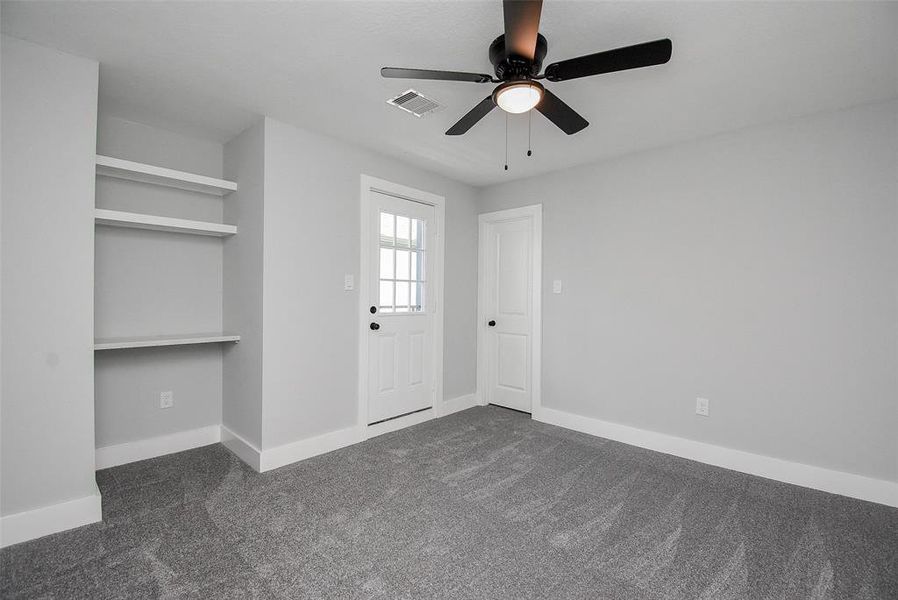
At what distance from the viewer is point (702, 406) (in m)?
3.04

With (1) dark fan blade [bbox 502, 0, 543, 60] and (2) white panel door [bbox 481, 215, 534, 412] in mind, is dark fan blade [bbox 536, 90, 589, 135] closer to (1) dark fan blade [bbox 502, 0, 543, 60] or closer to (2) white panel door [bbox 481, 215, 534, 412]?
(1) dark fan blade [bbox 502, 0, 543, 60]

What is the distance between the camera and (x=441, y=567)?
1.80 metres

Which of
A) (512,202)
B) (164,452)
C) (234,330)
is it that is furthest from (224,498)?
(512,202)

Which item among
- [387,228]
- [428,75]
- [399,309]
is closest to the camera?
[428,75]

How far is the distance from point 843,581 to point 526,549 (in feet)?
4.42

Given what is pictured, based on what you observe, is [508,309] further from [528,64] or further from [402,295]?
[528,64]

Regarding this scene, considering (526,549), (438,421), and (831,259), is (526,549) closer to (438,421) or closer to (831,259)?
(438,421)

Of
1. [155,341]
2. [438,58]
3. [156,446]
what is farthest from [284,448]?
[438,58]

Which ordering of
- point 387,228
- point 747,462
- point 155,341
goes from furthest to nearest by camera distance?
point 387,228, point 747,462, point 155,341

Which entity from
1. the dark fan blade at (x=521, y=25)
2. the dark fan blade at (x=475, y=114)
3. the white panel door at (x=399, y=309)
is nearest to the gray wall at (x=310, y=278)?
the white panel door at (x=399, y=309)

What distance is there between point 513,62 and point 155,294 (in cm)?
292

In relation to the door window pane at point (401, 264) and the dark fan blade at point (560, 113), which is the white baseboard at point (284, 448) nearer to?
the door window pane at point (401, 264)

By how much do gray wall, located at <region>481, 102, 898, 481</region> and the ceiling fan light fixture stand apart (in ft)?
6.31

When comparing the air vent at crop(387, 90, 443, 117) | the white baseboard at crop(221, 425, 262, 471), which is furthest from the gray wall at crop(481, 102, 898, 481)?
the white baseboard at crop(221, 425, 262, 471)
